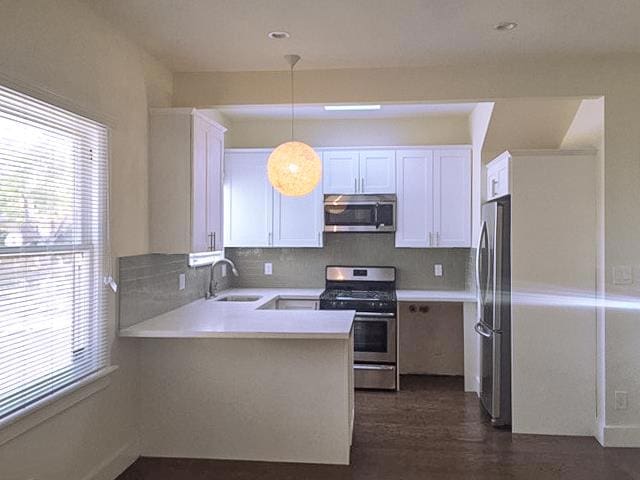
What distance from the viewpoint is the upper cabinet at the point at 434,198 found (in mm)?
5168

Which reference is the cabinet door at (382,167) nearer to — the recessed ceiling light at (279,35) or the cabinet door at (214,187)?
the cabinet door at (214,187)

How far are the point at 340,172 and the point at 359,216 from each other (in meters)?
0.48

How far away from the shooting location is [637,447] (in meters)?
3.56

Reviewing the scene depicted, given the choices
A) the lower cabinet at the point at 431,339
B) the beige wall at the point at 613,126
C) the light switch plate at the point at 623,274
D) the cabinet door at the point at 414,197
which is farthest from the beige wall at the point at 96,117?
the light switch plate at the point at 623,274

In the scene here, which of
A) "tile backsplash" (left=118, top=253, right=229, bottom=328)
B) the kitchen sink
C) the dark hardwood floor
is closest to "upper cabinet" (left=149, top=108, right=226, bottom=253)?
"tile backsplash" (left=118, top=253, right=229, bottom=328)

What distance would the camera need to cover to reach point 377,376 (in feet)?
16.0

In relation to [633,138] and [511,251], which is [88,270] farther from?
[633,138]

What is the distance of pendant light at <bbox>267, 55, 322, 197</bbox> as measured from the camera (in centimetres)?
362

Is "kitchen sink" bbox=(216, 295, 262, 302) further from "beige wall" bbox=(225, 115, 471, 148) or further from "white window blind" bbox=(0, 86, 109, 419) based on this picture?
"white window blind" bbox=(0, 86, 109, 419)

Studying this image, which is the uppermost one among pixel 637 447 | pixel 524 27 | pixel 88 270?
pixel 524 27

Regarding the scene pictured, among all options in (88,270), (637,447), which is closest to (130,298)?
(88,270)

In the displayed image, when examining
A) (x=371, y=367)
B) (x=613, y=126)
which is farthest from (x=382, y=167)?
(x=613, y=126)

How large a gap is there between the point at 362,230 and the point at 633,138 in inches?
96.0

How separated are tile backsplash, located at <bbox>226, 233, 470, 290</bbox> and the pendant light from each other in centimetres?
203
